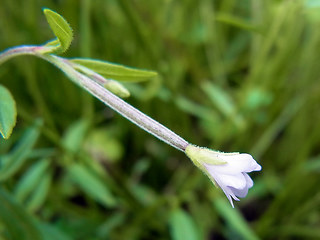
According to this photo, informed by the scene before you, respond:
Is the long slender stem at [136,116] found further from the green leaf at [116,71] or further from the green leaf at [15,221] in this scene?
the green leaf at [15,221]

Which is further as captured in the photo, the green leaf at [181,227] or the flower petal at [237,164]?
the green leaf at [181,227]

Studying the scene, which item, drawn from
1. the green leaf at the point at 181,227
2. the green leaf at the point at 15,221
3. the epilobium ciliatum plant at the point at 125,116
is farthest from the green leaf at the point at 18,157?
the green leaf at the point at 181,227

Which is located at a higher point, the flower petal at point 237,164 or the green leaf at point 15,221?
the flower petal at point 237,164

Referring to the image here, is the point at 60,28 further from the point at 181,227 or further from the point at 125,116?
the point at 181,227

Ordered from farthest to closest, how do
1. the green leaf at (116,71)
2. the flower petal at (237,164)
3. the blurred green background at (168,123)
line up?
the blurred green background at (168,123)
the green leaf at (116,71)
the flower petal at (237,164)

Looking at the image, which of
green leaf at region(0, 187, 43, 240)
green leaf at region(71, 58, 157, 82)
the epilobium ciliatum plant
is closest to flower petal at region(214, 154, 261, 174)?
the epilobium ciliatum plant

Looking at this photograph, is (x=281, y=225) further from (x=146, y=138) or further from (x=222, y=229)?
(x=146, y=138)

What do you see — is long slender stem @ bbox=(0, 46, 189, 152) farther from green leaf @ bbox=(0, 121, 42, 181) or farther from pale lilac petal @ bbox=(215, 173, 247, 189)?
green leaf @ bbox=(0, 121, 42, 181)
